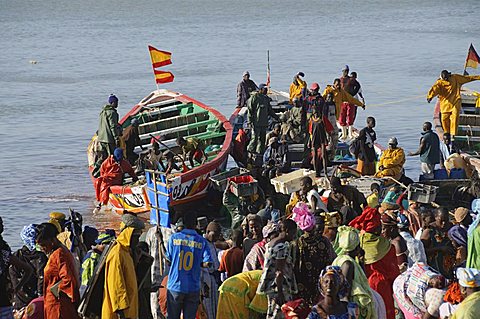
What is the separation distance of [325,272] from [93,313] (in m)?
2.38

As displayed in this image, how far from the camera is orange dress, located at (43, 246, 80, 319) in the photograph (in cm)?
908

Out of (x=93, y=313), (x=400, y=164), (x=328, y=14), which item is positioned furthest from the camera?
(x=328, y=14)

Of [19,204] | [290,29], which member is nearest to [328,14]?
[290,29]

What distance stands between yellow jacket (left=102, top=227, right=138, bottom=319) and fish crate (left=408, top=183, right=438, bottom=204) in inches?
313

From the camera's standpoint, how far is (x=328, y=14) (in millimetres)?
98500

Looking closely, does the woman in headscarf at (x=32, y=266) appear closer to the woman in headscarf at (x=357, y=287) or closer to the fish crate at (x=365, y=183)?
the woman in headscarf at (x=357, y=287)

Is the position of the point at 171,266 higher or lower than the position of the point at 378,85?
higher

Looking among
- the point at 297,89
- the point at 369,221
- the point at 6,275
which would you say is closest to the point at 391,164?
the point at 297,89

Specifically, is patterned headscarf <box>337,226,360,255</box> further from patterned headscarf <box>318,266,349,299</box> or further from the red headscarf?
patterned headscarf <box>318,266,349,299</box>

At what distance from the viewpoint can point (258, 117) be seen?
21562 millimetres

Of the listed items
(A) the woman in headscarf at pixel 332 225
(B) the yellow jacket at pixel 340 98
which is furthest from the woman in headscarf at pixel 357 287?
(B) the yellow jacket at pixel 340 98

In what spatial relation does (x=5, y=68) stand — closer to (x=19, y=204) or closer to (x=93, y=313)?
(x=19, y=204)

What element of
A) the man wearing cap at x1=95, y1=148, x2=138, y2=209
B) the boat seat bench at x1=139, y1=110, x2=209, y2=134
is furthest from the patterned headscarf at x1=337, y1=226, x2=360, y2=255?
the boat seat bench at x1=139, y1=110, x2=209, y2=134

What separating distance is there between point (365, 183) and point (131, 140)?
5.52 meters
